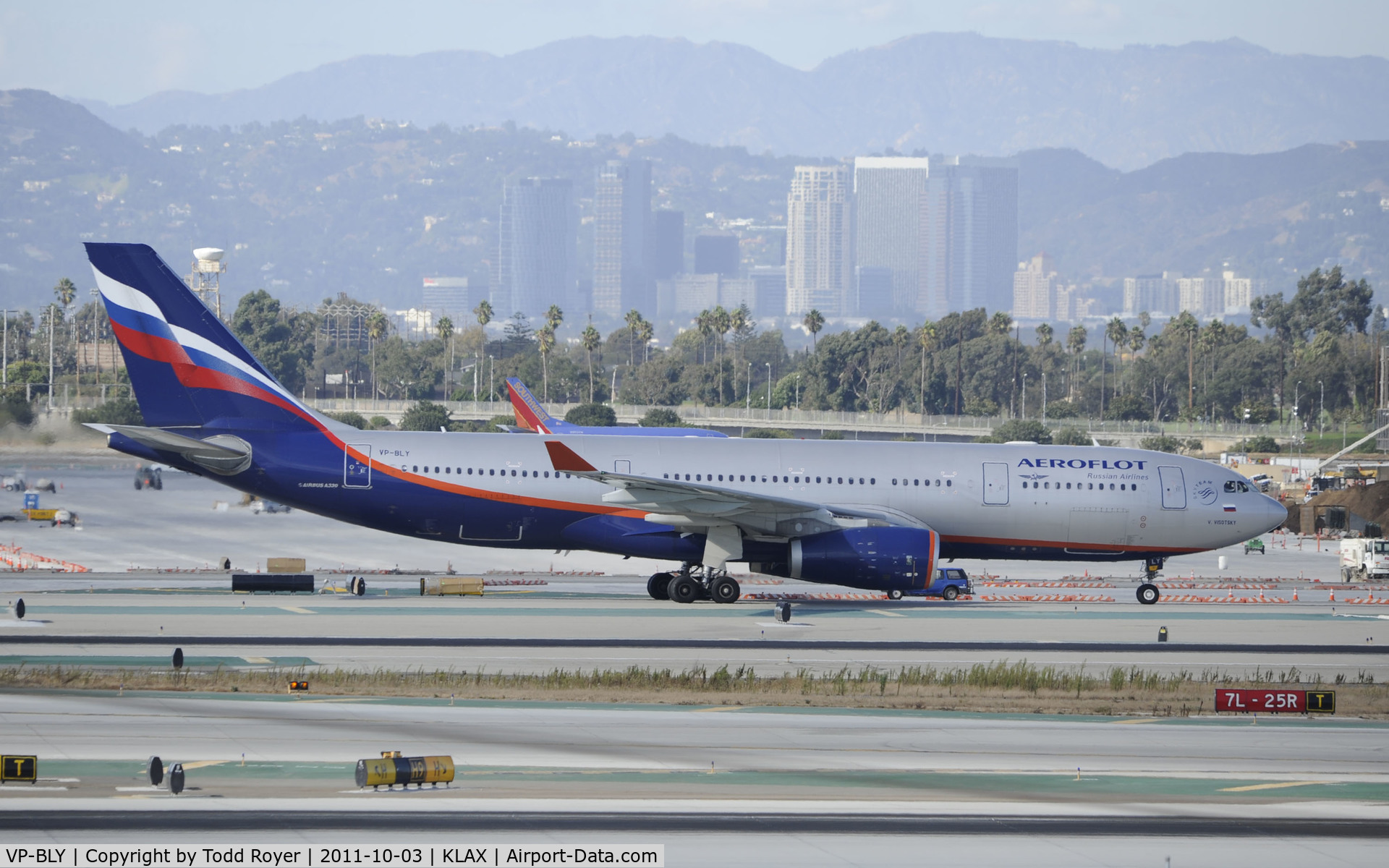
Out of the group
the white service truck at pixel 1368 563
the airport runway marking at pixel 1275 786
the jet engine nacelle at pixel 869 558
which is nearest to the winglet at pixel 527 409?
the jet engine nacelle at pixel 869 558

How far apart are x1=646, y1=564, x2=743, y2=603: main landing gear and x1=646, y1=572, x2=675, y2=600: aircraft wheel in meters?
0.47

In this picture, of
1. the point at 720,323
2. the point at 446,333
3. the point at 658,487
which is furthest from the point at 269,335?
the point at 658,487

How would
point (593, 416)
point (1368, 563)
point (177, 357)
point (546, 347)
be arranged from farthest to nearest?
point (546, 347) < point (593, 416) < point (1368, 563) < point (177, 357)

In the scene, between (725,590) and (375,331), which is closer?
(725,590)

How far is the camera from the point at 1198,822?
56.2ft

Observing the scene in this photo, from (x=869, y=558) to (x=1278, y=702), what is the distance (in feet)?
38.8

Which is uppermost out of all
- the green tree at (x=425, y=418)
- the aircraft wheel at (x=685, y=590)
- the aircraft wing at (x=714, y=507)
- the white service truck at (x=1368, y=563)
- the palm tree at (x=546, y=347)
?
the palm tree at (x=546, y=347)

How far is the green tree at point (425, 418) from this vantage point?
388 ft

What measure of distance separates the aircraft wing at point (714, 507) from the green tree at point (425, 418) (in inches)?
3176

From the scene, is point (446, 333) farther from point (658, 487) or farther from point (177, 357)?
point (658, 487)

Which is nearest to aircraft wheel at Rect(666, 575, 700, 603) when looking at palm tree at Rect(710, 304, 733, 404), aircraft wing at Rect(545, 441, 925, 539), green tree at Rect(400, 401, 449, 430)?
aircraft wing at Rect(545, 441, 925, 539)

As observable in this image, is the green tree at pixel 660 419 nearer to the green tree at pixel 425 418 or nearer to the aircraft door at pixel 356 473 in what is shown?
the green tree at pixel 425 418

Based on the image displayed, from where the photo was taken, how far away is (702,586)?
37344 mm

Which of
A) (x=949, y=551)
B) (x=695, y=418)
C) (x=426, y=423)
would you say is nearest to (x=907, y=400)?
(x=695, y=418)
